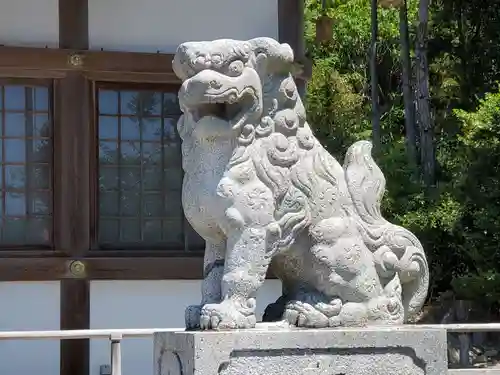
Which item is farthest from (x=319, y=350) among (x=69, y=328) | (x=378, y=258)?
(x=69, y=328)

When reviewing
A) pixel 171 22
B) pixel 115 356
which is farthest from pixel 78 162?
pixel 115 356

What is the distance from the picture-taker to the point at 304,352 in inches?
167

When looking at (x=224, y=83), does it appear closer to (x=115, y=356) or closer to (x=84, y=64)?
(x=115, y=356)

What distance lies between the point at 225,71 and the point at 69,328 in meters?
4.60

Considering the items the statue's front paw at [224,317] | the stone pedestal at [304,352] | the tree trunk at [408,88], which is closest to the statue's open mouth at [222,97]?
the statue's front paw at [224,317]

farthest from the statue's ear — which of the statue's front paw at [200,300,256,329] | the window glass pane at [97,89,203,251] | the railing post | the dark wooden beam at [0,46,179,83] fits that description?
the window glass pane at [97,89,203,251]

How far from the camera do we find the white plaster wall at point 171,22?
870 centimetres

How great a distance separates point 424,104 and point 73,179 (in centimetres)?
822

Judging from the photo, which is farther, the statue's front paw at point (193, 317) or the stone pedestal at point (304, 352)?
the statue's front paw at point (193, 317)

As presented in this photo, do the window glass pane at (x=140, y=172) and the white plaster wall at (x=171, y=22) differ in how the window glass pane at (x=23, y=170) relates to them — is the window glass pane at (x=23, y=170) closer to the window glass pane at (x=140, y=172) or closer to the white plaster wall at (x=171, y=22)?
the window glass pane at (x=140, y=172)

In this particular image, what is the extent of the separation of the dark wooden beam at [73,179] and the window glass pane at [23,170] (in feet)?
0.42

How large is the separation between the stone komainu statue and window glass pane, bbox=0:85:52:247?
14.2ft

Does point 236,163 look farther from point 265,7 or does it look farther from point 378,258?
point 265,7

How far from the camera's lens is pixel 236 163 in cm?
424
